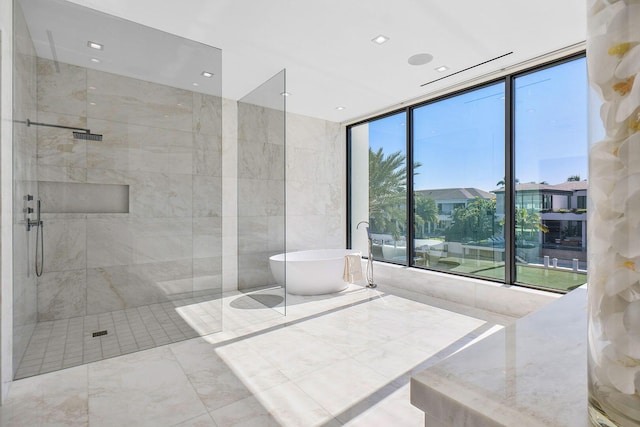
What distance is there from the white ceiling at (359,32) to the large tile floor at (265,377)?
2.76m

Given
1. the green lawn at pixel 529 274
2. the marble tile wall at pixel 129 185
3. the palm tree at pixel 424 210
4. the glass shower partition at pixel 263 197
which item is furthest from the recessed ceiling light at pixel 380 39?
the green lawn at pixel 529 274

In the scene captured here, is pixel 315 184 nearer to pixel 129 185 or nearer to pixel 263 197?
pixel 263 197

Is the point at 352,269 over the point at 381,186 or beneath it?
beneath

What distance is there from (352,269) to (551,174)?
263 centimetres

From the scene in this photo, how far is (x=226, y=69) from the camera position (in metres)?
3.86

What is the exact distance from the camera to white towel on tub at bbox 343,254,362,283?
475cm

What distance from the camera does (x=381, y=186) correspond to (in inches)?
224

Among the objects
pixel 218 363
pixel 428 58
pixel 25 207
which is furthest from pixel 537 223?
pixel 25 207

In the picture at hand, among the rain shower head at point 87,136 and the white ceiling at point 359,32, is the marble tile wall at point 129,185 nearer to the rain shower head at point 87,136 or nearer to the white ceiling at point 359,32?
the rain shower head at point 87,136

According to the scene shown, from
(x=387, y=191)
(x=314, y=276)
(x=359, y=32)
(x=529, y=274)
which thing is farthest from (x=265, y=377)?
(x=387, y=191)

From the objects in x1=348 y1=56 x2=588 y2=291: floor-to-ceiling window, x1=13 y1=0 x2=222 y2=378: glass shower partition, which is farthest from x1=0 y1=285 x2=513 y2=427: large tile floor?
x1=348 y1=56 x2=588 y2=291: floor-to-ceiling window

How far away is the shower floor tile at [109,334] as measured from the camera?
2.69 m

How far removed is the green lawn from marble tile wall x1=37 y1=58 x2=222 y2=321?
3.16 meters

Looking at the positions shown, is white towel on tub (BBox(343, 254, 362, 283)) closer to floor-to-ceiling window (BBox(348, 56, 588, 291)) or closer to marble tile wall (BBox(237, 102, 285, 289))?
floor-to-ceiling window (BBox(348, 56, 588, 291))
